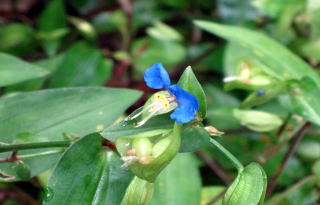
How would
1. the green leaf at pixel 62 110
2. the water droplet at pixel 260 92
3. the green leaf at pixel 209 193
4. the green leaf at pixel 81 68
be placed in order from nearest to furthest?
the green leaf at pixel 62 110 → the water droplet at pixel 260 92 → the green leaf at pixel 209 193 → the green leaf at pixel 81 68

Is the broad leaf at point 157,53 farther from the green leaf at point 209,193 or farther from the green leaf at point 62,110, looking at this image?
the green leaf at point 62,110

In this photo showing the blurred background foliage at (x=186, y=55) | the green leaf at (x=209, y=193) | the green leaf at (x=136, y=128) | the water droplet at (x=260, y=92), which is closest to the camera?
the green leaf at (x=136, y=128)

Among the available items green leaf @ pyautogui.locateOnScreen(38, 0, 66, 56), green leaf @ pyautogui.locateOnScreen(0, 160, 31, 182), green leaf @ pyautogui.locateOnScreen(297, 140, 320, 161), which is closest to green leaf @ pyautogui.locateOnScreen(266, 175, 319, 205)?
green leaf @ pyautogui.locateOnScreen(297, 140, 320, 161)

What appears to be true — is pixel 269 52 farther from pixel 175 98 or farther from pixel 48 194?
pixel 48 194

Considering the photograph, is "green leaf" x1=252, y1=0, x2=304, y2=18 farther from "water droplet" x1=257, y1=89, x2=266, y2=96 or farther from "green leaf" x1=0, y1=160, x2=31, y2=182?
"green leaf" x1=0, y1=160, x2=31, y2=182

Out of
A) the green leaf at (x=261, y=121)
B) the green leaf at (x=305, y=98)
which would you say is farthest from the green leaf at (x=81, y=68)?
the green leaf at (x=305, y=98)

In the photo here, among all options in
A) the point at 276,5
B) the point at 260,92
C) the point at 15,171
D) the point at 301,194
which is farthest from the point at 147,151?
the point at 276,5
